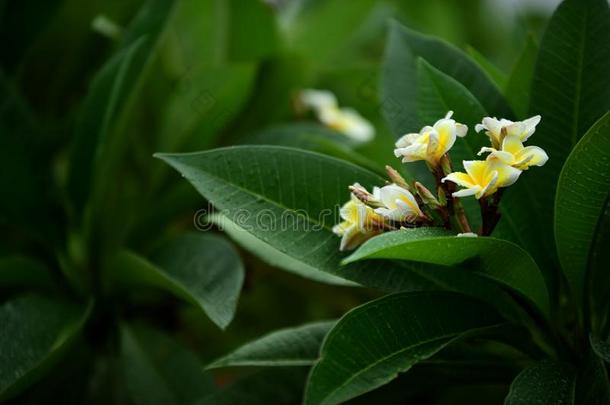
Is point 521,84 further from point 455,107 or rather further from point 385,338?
point 385,338

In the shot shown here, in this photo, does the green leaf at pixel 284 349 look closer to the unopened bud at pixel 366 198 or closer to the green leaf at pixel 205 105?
the unopened bud at pixel 366 198

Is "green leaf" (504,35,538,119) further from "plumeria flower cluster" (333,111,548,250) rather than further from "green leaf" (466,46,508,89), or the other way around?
"plumeria flower cluster" (333,111,548,250)

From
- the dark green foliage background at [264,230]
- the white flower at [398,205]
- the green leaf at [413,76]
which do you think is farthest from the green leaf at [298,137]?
the white flower at [398,205]

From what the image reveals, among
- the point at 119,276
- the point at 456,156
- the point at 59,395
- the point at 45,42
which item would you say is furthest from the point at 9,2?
the point at 456,156

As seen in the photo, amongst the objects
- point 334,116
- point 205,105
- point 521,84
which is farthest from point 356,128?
point 521,84

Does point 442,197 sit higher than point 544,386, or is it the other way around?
point 442,197

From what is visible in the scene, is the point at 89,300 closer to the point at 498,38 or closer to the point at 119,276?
the point at 119,276
